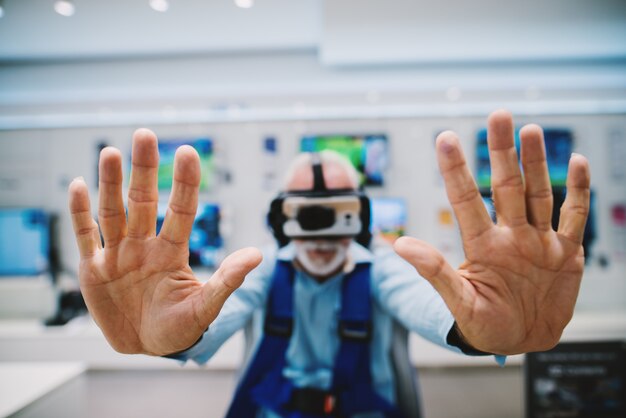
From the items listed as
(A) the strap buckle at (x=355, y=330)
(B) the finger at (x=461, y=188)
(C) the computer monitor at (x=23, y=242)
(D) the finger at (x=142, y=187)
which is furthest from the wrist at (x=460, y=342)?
(C) the computer monitor at (x=23, y=242)

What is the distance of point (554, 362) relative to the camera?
151cm

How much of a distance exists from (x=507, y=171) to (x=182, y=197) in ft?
2.28

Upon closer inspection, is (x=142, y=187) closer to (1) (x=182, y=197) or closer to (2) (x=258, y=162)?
(1) (x=182, y=197)

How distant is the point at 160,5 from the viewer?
54.6 inches

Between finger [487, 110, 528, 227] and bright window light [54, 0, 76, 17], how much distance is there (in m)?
2.00

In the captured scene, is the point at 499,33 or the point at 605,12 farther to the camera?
the point at 499,33

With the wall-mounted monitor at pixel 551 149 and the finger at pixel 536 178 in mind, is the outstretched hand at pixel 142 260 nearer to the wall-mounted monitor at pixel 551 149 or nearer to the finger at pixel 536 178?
the finger at pixel 536 178

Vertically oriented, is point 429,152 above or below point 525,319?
above

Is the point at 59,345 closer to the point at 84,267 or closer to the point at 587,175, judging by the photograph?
the point at 84,267

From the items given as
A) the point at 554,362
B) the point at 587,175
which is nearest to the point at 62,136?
the point at 587,175

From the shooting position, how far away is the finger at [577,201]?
576 mm

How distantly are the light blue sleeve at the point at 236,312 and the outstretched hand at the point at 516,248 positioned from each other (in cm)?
61

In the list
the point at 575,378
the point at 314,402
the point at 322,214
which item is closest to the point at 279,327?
the point at 314,402

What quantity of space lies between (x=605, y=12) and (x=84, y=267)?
2622mm
